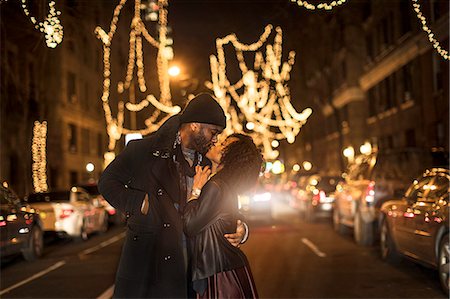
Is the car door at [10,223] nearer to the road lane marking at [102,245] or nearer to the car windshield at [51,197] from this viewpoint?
the road lane marking at [102,245]

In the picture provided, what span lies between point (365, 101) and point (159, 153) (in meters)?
46.1

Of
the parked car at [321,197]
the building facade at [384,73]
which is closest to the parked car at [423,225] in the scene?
the parked car at [321,197]

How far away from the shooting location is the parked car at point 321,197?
2209cm

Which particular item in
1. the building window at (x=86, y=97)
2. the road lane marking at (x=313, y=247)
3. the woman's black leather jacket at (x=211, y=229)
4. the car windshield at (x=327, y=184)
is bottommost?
the road lane marking at (x=313, y=247)

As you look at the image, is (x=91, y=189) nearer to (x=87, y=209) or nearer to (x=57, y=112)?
(x=87, y=209)

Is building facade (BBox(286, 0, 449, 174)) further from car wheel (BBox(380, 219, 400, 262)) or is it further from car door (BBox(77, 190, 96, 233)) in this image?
car wheel (BBox(380, 219, 400, 262))

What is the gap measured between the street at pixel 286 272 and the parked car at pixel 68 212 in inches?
21.7

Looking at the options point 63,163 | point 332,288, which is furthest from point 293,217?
point 63,163

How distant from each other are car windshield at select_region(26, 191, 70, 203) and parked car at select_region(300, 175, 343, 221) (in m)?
7.72

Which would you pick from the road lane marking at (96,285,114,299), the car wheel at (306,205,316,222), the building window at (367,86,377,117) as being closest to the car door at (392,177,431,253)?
the road lane marking at (96,285,114,299)

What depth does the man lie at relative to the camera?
12.9ft

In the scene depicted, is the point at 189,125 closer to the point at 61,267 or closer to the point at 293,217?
the point at 61,267

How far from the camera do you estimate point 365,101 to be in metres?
49.0

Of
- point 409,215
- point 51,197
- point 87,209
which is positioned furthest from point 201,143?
point 87,209
